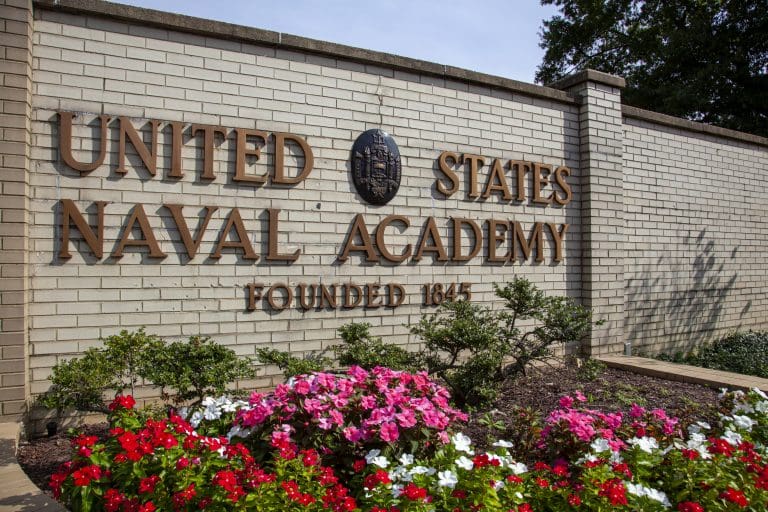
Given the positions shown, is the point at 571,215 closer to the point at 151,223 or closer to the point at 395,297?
the point at 395,297

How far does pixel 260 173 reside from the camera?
18.0ft

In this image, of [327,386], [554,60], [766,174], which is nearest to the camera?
[327,386]

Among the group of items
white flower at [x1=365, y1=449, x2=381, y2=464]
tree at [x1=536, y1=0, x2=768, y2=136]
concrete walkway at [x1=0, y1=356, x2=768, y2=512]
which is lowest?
concrete walkway at [x1=0, y1=356, x2=768, y2=512]

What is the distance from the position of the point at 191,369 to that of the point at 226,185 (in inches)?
74.5

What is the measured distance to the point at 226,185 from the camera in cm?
531

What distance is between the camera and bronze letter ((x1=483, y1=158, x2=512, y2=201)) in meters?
Answer: 6.83

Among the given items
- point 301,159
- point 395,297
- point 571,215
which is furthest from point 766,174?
point 301,159

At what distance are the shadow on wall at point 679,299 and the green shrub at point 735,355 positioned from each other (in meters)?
0.18

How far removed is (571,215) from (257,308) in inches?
169

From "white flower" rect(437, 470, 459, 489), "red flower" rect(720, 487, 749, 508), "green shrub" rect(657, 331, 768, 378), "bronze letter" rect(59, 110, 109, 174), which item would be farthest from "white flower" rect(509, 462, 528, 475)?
"green shrub" rect(657, 331, 768, 378)

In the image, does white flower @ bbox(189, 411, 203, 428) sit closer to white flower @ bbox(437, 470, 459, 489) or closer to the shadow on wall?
white flower @ bbox(437, 470, 459, 489)

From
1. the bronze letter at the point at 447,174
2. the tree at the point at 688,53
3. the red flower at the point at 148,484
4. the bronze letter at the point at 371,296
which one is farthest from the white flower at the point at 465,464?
the tree at the point at 688,53

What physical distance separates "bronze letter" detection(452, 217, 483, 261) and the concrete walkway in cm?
221

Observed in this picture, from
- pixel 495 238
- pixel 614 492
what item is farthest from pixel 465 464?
pixel 495 238
